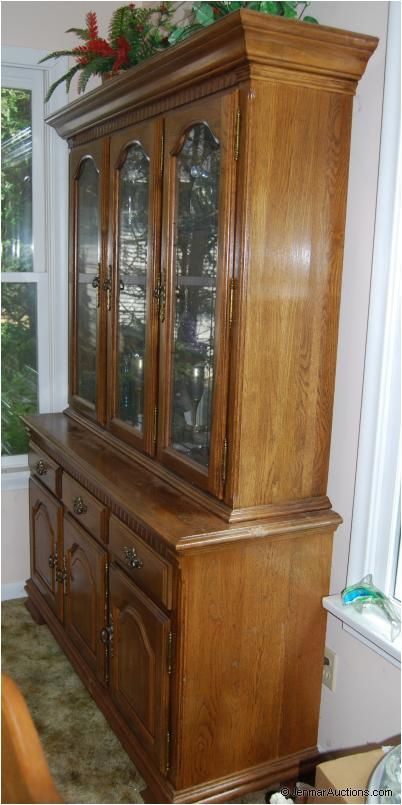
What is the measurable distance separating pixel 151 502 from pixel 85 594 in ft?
2.09

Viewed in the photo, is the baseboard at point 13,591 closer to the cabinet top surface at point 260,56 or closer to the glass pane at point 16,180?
the glass pane at point 16,180

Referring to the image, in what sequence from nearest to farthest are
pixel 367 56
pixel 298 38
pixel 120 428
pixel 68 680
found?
pixel 298 38, pixel 367 56, pixel 120 428, pixel 68 680

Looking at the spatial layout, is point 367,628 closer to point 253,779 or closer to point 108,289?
point 253,779

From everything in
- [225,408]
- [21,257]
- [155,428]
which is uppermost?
[21,257]

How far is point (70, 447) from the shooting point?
237 centimetres

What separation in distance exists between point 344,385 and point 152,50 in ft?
3.85

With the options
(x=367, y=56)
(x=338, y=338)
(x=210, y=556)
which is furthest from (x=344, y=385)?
(x=367, y=56)

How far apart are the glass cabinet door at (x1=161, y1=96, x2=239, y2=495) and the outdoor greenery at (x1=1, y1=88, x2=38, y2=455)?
51.5 inches

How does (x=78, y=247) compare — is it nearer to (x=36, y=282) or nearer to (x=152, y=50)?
(x=36, y=282)

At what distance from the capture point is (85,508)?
222cm

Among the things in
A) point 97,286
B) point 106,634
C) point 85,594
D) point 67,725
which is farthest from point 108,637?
point 97,286

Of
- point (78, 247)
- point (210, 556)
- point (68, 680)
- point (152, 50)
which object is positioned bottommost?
point (68, 680)

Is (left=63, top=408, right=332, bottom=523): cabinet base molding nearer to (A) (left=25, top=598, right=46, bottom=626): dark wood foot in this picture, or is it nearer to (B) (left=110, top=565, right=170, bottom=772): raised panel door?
(B) (left=110, top=565, right=170, bottom=772): raised panel door

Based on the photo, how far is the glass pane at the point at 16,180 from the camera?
2.89m
